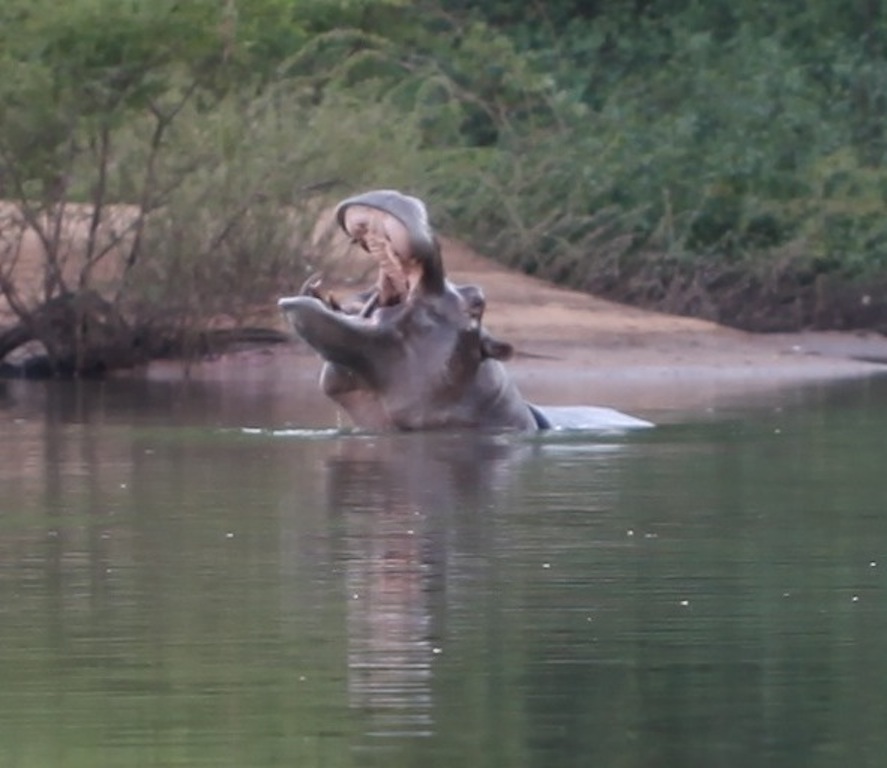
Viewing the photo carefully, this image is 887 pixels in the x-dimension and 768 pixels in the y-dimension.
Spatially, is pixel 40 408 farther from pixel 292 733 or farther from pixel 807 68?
pixel 807 68

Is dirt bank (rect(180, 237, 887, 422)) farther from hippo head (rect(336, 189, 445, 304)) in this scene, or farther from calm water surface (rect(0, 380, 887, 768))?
calm water surface (rect(0, 380, 887, 768))

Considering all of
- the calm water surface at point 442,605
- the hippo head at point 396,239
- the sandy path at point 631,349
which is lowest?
the sandy path at point 631,349

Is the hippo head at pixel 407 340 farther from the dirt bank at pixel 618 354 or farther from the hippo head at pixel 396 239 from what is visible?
the dirt bank at pixel 618 354

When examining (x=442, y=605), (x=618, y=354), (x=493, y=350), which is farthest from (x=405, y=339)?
(x=618, y=354)

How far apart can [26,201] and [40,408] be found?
4389 millimetres

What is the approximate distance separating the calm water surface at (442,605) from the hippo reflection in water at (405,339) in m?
0.68

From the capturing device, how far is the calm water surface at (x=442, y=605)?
7.28 m

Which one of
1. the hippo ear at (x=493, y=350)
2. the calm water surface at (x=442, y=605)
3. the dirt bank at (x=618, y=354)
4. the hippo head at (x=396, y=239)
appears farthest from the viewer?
the dirt bank at (x=618, y=354)

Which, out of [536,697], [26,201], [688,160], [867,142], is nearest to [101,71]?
[26,201]

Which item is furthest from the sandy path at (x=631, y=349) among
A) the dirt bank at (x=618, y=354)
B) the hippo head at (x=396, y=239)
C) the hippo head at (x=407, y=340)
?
the hippo head at (x=396, y=239)

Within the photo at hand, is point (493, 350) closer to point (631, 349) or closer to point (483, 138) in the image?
point (631, 349)

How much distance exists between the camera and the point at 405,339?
54.5 ft

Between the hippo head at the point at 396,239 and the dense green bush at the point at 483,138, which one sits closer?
the hippo head at the point at 396,239

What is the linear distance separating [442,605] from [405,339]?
7325mm
